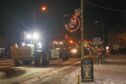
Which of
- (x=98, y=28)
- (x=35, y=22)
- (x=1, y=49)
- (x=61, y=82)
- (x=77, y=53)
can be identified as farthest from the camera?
(x=98, y=28)

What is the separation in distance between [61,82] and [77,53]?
42.4 metres

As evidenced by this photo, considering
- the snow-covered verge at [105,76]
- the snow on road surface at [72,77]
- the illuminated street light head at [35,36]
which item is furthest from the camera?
the illuminated street light head at [35,36]

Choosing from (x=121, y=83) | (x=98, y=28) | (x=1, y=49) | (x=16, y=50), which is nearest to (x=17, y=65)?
(x=16, y=50)

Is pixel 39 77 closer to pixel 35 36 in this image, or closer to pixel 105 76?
pixel 105 76

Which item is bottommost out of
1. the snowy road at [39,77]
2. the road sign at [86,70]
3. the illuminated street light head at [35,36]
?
the snowy road at [39,77]

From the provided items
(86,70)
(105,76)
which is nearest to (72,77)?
(105,76)

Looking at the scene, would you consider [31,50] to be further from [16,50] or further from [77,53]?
Answer: [77,53]

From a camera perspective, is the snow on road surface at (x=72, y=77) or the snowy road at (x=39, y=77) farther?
the snowy road at (x=39, y=77)

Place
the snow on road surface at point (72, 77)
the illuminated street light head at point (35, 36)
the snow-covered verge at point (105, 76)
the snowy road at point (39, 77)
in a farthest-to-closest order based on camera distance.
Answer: the illuminated street light head at point (35, 36) → the snowy road at point (39, 77) → the snow on road surface at point (72, 77) → the snow-covered verge at point (105, 76)

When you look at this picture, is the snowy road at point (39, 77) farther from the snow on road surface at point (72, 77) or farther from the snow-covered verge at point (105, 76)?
the snow-covered verge at point (105, 76)

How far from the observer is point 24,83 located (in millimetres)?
20219

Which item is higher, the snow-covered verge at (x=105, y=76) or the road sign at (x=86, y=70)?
the road sign at (x=86, y=70)

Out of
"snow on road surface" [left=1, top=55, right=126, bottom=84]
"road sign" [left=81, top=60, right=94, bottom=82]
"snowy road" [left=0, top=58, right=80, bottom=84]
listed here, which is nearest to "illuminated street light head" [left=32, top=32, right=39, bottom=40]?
"snowy road" [left=0, top=58, right=80, bottom=84]

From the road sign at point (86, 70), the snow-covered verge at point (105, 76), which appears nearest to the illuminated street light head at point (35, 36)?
the snow-covered verge at point (105, 76)
